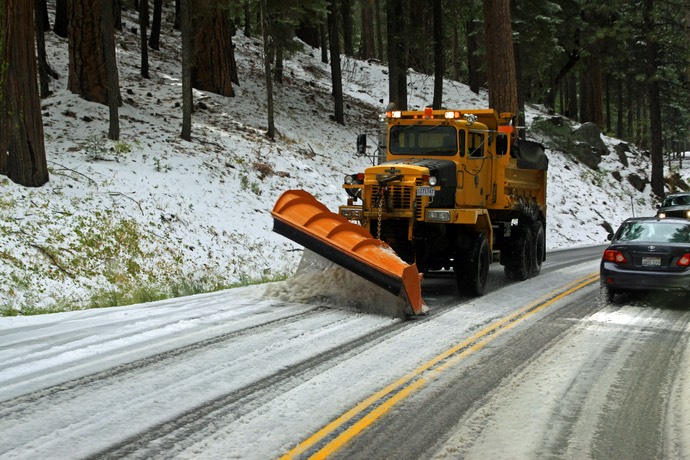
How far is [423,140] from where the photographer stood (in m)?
12.8

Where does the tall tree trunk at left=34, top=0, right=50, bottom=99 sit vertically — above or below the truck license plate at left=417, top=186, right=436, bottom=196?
above

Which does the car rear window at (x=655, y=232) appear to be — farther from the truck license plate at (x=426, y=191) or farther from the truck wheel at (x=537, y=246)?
the truck license plate at (x=426, y=191)

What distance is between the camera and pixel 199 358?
24.3 feet

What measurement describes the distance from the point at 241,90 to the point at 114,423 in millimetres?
23173

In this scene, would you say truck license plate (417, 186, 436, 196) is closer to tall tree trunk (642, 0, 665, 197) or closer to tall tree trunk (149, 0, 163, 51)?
tall tree trunk (149, 0, 163, 51)

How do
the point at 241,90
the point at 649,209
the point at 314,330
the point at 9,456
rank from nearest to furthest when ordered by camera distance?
the point at 9,456 → the point at 314,330 → the point at 241,90 → the point at 649,209

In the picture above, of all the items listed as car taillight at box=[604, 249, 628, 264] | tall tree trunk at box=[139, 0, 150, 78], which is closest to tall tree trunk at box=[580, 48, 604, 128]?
tall tree trunk at box=[139, 0, 150, 78]

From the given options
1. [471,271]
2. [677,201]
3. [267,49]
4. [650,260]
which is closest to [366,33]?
[677,201]

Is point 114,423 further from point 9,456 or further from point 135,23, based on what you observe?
point 135,23

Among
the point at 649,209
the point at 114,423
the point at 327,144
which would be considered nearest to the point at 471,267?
the point at 114,423

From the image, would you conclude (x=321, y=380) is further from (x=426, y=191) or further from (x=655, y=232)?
(x=655, y=232)

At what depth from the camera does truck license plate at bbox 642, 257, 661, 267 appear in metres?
11.3

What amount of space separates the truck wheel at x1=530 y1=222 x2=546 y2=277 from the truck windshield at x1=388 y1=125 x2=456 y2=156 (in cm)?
399

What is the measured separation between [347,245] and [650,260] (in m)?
5.12
